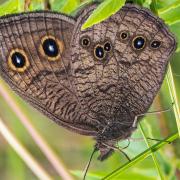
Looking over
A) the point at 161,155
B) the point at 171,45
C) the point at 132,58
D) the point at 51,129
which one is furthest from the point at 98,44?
the point at 51,129

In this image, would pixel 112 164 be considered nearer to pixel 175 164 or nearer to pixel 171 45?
pixel 175 164

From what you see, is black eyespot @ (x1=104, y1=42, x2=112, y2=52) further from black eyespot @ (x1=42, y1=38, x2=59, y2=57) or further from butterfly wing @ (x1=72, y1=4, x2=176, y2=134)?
black eyespot @ (x1=42, y1=38, x2=59, y2=57)

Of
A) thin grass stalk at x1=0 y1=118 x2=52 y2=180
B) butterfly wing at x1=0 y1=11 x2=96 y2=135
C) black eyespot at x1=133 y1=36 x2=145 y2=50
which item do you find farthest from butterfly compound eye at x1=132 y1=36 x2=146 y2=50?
thin grass stalk at x1=0 y1=118 x2=52 y2=180

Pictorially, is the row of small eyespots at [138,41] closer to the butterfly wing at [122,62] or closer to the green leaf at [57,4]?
the butterfly wing at [122,62]

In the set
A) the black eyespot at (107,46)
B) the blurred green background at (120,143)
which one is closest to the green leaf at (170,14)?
the blurred green background at (120,143)

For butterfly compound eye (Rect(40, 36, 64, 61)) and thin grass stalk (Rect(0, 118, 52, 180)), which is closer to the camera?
butterfly compound eye (Rect(40, 36, 64, 61))

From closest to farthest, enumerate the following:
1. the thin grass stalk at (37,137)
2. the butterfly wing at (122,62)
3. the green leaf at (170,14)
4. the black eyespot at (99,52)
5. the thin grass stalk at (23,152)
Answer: the green leaf at (170,14)
the butterfly wing at (122,62)
the black eyespot at (99,52)
the thin grass stalk at (23,152)
the thin grass stalk at (37,137)
